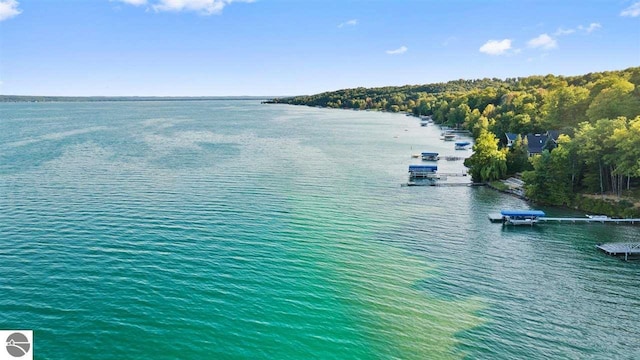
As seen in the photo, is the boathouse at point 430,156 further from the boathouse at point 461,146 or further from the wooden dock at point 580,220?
the wooden dock at point 580,220

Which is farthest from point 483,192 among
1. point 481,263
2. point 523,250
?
point 481,263

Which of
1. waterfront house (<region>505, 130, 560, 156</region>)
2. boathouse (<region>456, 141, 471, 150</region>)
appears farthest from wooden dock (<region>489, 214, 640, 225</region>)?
boathouse (<region>456, 141, 471, 150</region>)

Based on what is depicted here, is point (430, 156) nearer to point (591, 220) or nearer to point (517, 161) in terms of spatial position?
point (517, 161)

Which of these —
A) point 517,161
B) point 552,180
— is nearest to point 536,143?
point 517,161

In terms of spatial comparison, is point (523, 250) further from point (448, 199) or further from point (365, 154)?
point (365, 154)

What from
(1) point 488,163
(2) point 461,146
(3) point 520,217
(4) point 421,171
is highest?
(2) point 461,146

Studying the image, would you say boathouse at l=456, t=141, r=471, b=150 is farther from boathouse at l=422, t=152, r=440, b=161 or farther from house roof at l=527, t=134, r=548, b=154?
house roof at l=527, t=134, r=548, b=154
